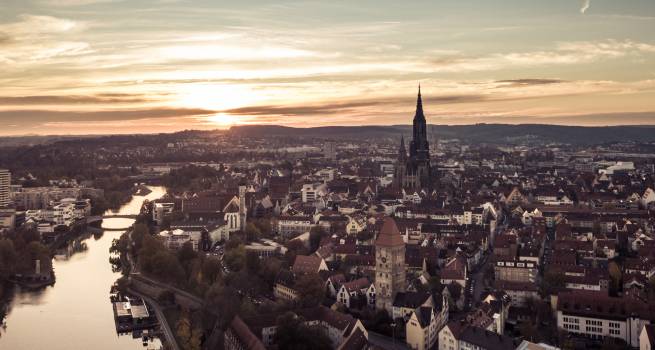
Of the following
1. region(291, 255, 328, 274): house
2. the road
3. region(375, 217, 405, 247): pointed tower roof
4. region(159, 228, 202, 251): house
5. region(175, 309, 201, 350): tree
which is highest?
region(375, 217, 405, 247): pointed tower roof

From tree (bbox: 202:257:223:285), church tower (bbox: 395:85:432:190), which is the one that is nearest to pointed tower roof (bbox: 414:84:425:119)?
church tower (bbox: 395:85:432:190)

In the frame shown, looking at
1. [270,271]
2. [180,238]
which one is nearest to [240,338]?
[270,271]

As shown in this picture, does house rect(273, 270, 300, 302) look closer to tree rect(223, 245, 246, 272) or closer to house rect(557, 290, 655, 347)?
tree rect(223, 245, 246, 272)

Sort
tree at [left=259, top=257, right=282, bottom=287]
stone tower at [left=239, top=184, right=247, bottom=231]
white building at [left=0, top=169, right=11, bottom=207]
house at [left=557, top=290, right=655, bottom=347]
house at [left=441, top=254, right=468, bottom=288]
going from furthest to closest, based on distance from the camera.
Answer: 1. white building at [left=0, top=169, right=11, bottom=207]
2. stone tower at [left=239, top=184, right=247, bottom=231]
3. tree at [left=259, top=257, right=282, bottom=287]
4. house at [left=441, top=254, right=468, bottom=288]
5. house at [left=557, top=290, right=655, bottom=347]

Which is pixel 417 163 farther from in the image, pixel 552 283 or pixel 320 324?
pixel 320 324

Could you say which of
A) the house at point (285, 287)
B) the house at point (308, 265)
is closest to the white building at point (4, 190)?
the house at point (308, 265)

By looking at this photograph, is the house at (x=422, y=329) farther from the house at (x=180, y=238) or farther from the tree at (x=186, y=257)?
the house at (x=180, y=238)

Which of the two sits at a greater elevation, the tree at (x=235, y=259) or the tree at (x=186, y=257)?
the tree at (x=235, y=259)
